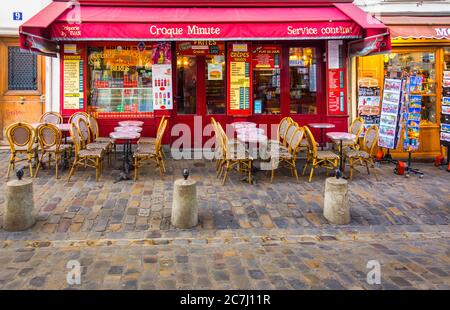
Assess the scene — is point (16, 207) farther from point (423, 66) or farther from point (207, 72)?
point (423, 66)

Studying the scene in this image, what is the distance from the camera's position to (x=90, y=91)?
11023 mm

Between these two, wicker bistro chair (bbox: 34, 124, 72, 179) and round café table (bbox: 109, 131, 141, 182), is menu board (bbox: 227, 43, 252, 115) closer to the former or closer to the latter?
round café table (bbox: 109, 131, 141, 182)

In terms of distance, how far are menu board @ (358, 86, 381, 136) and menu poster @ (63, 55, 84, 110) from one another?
631 cm

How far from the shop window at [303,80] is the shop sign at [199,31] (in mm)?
1632

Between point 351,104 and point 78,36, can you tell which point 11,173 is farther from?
point 351,104

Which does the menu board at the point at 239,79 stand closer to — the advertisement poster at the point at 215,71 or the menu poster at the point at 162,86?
the advertisement poster at the point at 215,71

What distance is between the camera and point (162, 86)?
427 inches

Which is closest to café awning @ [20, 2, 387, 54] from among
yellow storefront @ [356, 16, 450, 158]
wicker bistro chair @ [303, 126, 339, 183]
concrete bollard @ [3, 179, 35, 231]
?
yellow storefront @ [356, 16, 450, 158]

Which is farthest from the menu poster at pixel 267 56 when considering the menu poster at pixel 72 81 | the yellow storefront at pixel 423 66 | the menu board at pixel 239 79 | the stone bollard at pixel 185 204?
the stone bollard at pixel 185 204

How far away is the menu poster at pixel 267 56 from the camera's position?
11.1m

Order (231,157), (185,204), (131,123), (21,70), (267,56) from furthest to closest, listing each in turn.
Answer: (21,70), (267,56), (131,123), (231,157), (185,204)

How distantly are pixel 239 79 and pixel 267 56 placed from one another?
883 millimetres

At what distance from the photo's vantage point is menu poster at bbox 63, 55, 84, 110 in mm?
10766

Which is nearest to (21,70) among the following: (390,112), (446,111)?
(390,112)
